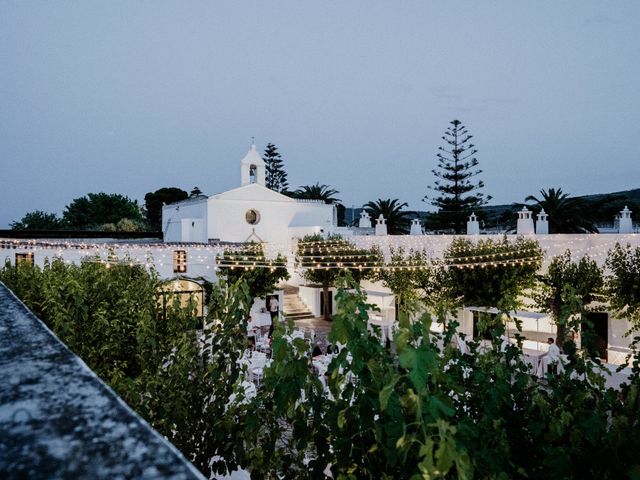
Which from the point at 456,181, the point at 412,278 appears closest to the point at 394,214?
the point at 456,181

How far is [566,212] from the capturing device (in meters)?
21.9

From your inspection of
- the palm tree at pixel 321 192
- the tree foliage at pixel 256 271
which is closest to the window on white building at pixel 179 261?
the tree foliage at pixel 256 271

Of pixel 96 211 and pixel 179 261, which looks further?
pixel 96 211

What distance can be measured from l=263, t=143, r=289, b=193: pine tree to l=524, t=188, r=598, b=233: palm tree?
101 ft

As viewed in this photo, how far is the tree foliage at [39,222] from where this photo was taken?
50.2 m

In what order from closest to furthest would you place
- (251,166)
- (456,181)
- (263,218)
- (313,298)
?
(313,298) → (263,218) → (251,166) → (456,181)

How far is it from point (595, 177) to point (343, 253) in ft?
185

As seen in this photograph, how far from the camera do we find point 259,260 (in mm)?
18641

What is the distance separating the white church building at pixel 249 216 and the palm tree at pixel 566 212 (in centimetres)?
1248

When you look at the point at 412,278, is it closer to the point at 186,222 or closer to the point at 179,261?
the point at 179,261

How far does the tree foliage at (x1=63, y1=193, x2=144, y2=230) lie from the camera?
176 feet

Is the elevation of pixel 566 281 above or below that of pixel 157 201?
below

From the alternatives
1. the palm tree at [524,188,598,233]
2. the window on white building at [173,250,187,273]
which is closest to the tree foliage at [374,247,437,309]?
the palm tree at [524,188,598,233]

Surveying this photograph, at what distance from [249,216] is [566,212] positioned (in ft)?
57.8
